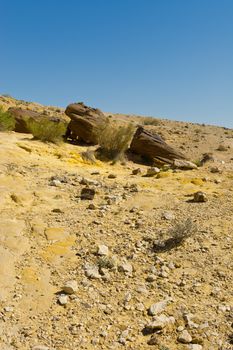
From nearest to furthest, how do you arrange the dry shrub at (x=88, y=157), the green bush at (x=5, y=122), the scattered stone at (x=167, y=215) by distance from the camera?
the scattered stone at (x=167, y=215) → the dry shrub at (x=88, y=157) → the green bush at (x=5, y=122)

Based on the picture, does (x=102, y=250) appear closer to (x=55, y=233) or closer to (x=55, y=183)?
(x=55, y=233)

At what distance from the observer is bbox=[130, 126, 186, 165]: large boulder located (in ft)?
51.4

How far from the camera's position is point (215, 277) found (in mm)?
5910

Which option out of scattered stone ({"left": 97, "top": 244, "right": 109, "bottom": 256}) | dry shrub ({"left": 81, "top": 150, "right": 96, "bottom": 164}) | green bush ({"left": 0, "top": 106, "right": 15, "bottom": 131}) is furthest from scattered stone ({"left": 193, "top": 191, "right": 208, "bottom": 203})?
green bush ({"left": 0, "top": 106, "right": 15, "bottom": 131})

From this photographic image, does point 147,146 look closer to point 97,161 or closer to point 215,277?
point 97,161

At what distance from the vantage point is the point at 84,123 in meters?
16.8

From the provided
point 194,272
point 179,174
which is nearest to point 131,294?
point 194,272

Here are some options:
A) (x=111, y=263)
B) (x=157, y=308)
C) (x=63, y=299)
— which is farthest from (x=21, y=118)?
(x=157, y=308)

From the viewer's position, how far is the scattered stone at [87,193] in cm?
864

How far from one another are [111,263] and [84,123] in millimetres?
11338

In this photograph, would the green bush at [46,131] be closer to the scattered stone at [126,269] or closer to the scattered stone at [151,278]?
the scattered stone at [126,269]

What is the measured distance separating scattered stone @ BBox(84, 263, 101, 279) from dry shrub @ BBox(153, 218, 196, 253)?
1.12m

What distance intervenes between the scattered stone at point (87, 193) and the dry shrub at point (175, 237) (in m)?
2.33

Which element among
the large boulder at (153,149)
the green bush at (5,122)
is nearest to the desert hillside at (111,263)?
the green bush at (5,122)
